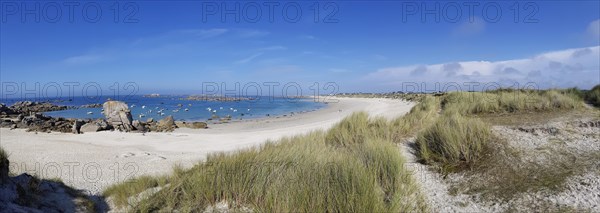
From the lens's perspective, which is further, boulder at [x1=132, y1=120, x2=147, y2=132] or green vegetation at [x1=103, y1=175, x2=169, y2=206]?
boulder at [x1=132, y1=120, x2=147, y2=132]

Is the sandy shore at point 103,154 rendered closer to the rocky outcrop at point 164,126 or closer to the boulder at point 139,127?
the boulder at point 139,127

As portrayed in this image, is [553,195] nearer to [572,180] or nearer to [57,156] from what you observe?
[572,180]

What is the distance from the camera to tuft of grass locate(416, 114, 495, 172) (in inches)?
243

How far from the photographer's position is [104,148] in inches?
441

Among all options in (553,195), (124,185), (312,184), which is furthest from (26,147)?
(553,195)

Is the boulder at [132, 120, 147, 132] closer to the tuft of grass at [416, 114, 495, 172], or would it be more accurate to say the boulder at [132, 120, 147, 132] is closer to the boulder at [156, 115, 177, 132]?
the boulder at [156, 115, 177, 132]

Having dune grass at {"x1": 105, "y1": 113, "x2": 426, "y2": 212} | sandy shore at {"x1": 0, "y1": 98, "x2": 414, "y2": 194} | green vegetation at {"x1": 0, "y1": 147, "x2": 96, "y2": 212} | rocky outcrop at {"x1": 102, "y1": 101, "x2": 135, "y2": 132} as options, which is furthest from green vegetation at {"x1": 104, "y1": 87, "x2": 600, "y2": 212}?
rocky outcrop at {"x1": 102, "y1": 101, "x2": 135, "y2": 132}

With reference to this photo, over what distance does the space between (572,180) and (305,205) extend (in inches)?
157

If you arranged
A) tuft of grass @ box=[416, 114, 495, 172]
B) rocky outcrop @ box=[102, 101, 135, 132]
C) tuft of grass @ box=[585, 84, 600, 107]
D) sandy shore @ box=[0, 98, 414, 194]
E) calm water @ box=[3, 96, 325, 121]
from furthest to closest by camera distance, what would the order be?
calm water @ box=[3, 96, 325, 121] → rocky outcrop @ box=[102, 101, 135, 132] → tuft of grass @ box=[585, 84, 600, 107] → sandy shore @ box=[0, 98, 414, 194] → tuft of grass @ box=[416, 114, 495, 172]

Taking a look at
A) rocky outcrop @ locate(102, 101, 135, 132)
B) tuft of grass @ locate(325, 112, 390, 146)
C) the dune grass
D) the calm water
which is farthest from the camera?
the calm water

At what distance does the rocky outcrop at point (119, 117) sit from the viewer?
54.4 ft

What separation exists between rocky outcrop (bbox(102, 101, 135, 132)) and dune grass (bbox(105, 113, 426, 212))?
40.0 feet

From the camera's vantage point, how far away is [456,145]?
6398 mm

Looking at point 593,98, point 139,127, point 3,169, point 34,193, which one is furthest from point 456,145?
point 139,127
